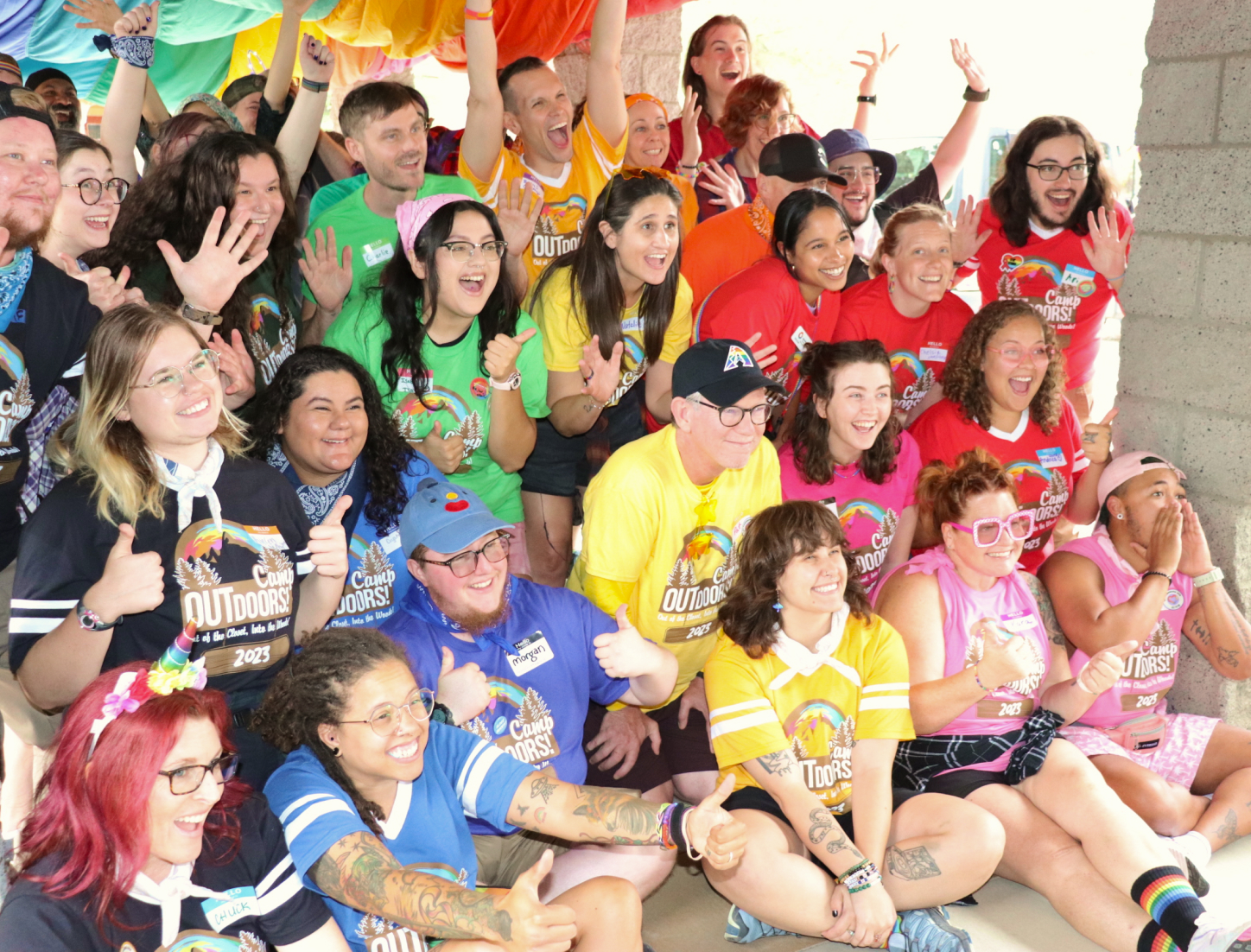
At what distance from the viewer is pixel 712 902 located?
3.30 meters

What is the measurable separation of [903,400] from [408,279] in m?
2.01

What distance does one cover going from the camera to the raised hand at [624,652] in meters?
3.01

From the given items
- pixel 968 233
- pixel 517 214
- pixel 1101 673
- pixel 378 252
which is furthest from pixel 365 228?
pixel 1101 673

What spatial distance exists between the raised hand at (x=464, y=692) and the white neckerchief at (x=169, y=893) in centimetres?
81

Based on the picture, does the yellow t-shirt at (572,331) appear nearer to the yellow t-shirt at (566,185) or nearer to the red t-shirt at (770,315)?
the red t-shirt at (770,315)

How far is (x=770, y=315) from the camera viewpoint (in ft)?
13.3

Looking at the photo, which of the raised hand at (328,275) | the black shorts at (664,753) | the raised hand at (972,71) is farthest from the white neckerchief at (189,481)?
the raised hand at (972,71)

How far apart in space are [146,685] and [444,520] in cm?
98

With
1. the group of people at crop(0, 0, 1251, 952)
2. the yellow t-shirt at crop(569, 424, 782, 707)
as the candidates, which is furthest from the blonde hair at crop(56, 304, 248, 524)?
the yellow t-shirt at crop(569, 424, 782, 707)

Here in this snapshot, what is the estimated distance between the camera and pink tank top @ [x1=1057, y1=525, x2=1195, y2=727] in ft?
12.6

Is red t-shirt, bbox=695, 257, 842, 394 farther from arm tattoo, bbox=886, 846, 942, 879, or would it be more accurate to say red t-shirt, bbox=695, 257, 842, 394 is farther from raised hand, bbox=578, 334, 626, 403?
arm tattoo, bbox=886, 846, 942, 879

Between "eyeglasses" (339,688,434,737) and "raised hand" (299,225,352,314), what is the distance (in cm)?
180

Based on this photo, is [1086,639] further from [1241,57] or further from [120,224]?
[120,224]

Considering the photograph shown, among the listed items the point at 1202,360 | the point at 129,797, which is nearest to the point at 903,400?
the point at 1202,360
